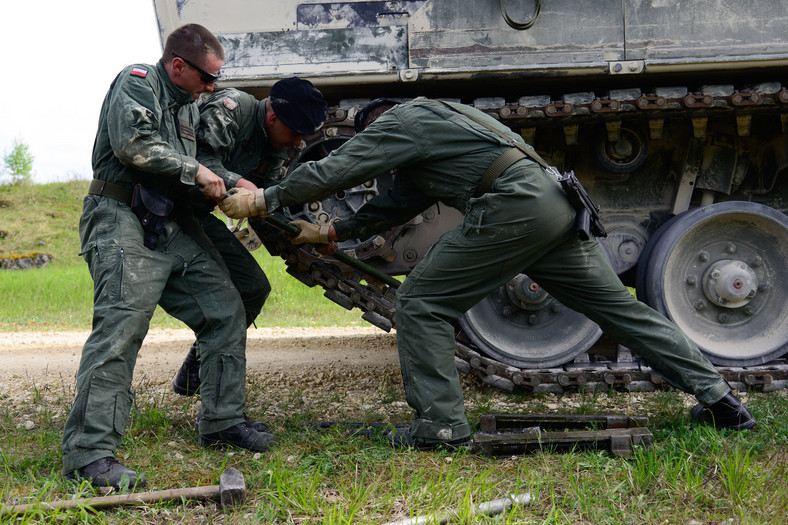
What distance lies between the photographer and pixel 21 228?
19156 millimetres

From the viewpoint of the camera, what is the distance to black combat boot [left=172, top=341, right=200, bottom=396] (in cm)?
508

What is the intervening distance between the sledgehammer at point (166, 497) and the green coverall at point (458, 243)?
3.28ft

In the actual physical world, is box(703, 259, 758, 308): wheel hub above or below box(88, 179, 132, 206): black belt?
below

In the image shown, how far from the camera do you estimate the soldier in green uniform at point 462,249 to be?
369 centimetres

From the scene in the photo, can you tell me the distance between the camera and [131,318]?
3.53 meters

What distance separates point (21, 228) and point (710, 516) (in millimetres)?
19530

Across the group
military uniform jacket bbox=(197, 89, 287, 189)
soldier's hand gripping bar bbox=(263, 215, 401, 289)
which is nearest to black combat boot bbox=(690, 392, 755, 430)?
soldier's hand gripping bar bbox=(263, 215, 401, 289)

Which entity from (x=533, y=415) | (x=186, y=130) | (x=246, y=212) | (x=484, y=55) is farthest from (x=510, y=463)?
(x=484, y=55)

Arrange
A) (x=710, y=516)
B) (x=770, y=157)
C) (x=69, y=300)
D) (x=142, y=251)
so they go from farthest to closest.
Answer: (x=69, y=300) → (x=770, y=157) → (x=142, y=251) → (x=710, y=516)

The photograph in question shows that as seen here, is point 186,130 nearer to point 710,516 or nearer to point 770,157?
point 710,516

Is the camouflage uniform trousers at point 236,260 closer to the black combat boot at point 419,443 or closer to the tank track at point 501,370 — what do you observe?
the tank track at point 501,370

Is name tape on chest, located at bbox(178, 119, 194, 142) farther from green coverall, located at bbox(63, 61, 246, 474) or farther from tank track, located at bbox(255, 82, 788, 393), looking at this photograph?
tank track, located at bbox(255, 82, 788, 393)

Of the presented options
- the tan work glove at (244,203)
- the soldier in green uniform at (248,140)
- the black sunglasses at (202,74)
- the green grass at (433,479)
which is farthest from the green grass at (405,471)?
the black sunglasses at (202,74)

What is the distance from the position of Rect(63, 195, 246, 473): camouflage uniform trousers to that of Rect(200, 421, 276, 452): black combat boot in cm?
4
